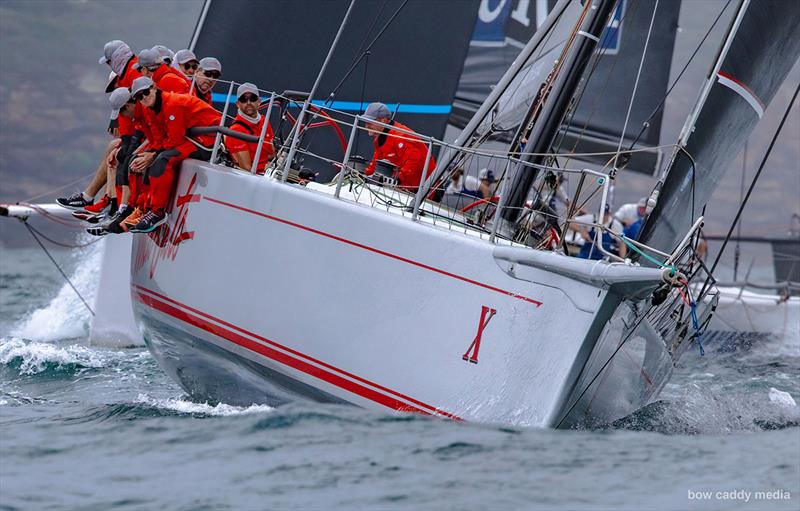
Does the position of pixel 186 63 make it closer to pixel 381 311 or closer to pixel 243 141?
pixel 243 141

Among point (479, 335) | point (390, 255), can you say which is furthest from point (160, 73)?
point (479, 335)

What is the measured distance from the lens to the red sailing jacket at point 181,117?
5965 millimetres

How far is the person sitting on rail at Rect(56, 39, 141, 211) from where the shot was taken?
6320 mm

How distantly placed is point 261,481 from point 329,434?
2.10 ft

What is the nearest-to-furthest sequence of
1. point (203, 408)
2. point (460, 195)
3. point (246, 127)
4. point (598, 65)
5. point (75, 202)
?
point (460, 195) → point (203, 408) → point (246, 127) → point (75, 202) → point (598, 65)

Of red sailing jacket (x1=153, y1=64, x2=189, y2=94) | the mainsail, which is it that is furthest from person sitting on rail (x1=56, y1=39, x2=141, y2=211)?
the mainsail

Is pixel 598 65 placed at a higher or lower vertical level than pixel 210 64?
higher

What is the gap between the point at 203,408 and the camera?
577 centimetres

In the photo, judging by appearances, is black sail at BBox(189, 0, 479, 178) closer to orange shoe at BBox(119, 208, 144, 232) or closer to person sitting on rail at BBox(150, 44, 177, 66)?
person sitting on rail at BBox(150, 44, 177, 66)

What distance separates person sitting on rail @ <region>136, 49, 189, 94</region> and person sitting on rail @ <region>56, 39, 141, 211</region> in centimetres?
6

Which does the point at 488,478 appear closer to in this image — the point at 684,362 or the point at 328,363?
the point at 328,363

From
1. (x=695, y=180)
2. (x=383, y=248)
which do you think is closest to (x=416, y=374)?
(x=383, y=248)

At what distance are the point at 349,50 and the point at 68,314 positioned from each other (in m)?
4.57

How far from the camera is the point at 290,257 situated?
523cm
